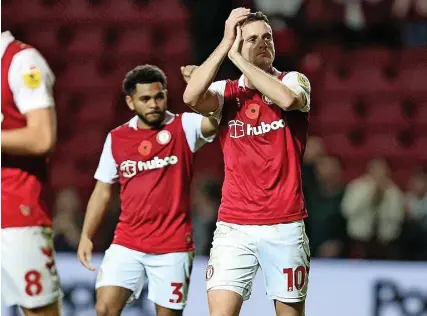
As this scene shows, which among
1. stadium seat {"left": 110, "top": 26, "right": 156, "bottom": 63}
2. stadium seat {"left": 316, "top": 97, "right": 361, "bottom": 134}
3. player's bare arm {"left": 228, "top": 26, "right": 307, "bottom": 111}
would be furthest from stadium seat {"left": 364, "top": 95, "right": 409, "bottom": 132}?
player's bare arm {"left": 228, "top": 26, "right": 307, "bottom": 111}

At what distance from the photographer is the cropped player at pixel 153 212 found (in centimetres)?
538

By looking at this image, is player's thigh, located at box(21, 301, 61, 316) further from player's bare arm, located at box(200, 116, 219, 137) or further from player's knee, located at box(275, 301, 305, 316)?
player's bare arm, located at box(200, 116, 219, 137)

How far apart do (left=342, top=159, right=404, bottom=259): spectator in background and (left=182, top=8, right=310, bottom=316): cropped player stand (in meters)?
3.33

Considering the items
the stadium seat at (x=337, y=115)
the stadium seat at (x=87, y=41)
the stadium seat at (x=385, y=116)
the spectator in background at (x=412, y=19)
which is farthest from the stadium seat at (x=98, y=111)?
the spectator in background at (x=412, y=19)

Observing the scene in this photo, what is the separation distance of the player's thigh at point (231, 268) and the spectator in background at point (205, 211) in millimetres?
3259

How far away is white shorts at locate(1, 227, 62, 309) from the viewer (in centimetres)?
374

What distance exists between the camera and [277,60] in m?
8.87

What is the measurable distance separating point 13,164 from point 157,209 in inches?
63.4

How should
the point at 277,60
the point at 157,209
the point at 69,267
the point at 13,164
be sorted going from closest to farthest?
the point at 13,164
the point at 157,209
the point at 69,267
the point at 277,60

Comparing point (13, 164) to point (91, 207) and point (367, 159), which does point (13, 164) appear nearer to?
point (91, 207)

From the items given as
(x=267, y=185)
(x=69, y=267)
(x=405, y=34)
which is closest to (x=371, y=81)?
(x=405, y=34)

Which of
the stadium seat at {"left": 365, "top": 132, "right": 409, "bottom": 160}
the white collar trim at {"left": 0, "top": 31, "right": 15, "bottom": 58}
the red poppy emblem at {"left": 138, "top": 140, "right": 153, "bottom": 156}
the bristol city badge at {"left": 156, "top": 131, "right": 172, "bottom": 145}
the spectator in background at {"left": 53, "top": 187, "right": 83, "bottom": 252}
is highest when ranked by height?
the white collar trim at {"left": 0, "top": 31, "right": 15, "bottom": 58}

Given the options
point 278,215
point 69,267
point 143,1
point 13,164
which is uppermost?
point 143,1

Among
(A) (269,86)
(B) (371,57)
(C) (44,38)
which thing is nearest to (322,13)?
(B) (371,57)
